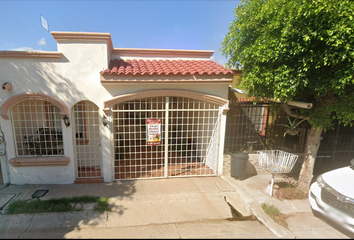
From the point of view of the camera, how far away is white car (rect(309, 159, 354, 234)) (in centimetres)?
358

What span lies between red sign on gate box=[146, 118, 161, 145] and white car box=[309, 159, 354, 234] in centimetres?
430

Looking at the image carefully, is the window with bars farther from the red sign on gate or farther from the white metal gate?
the red sign on gate

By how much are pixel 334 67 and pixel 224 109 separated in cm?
285

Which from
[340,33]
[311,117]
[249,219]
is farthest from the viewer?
[311,117]

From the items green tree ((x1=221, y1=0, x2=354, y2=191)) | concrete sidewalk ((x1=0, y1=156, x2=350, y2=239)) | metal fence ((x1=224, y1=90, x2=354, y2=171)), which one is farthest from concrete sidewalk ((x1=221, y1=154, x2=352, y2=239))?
green tree ((x1=221, y1=0, x2=354, y2=191))

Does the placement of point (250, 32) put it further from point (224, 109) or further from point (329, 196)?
point (329, 196)

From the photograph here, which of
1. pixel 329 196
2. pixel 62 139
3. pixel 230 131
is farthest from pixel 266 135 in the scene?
pixel 62 139

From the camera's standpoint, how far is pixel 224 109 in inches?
236

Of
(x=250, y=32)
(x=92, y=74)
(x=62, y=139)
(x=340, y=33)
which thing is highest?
(x=250, y=32)

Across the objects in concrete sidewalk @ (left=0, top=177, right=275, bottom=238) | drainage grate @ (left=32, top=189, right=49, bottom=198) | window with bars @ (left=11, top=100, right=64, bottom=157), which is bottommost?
concrete sidewalk @ (left=0, top=177, right=275, bottom=238)

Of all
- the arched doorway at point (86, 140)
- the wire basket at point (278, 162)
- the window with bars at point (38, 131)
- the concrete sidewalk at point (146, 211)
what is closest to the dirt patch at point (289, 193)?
the wire basket at point (278, 162)

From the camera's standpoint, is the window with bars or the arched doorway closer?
the window with bars

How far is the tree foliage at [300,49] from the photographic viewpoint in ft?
11.4

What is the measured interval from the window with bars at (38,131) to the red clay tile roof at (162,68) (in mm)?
2302
